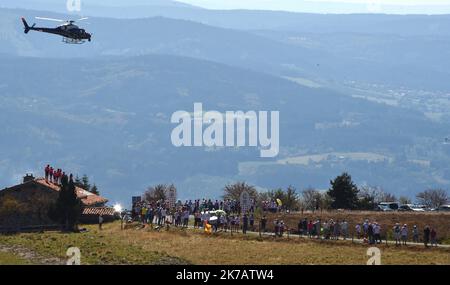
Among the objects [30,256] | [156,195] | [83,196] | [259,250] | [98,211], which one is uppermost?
[156,195]

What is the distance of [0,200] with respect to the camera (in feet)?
272

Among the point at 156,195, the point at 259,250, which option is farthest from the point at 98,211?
the point at 259,250

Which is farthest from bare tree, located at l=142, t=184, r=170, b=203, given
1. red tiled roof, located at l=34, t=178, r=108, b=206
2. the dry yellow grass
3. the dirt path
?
the dirt path

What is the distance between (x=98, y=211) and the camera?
85750 mm

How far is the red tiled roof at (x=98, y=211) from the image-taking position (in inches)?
3344

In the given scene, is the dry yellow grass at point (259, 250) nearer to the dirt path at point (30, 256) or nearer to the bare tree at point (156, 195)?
the dirt path at point (30, 256)

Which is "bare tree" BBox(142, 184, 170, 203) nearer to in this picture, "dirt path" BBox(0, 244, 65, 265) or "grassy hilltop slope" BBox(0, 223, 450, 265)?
"grassy hilltop slope" BBox(0, 223, 450, 265)

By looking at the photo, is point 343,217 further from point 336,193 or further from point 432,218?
point 336,193

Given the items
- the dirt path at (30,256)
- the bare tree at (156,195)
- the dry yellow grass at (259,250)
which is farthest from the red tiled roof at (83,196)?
the dirt path at (30,256)

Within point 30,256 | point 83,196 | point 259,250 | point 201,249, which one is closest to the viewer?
point 30,256

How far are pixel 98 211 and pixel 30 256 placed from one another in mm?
28974

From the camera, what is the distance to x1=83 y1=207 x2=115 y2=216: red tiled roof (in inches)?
3344

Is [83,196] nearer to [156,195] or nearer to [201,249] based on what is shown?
[156,195]
